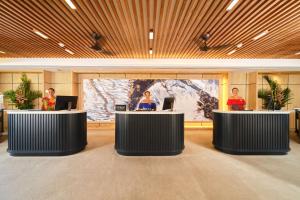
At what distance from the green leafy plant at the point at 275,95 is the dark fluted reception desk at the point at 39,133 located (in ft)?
18.0

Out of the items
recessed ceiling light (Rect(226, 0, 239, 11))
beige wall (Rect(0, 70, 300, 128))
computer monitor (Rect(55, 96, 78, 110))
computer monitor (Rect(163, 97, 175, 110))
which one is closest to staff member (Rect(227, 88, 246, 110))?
computer monitor (Rect(163, 97, 175, 110))

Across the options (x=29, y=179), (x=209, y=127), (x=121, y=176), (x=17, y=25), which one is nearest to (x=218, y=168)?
(x=121, y=176)

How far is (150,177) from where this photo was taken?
3.97 m

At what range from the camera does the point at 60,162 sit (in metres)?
4.91

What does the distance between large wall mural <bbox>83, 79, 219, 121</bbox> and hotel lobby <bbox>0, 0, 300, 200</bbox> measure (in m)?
1.88

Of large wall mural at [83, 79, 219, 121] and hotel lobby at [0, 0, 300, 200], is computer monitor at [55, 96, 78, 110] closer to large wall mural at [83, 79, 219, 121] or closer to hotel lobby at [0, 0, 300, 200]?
hotel lobby at [0, 0, 300, 200]

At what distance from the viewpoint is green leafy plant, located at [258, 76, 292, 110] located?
24.6 ft

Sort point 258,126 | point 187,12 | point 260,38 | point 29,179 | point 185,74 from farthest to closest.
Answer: point 185,74, point 260,38, point 258,126, point 187,12, point 29,179

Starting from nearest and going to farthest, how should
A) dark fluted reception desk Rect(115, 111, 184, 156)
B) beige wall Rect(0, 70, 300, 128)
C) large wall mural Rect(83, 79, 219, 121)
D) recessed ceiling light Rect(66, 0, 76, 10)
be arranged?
recessed ceiling light Rect(66, 0, 76, 10)
dark fluted reception desk Rect(115, 111, 184, 156)
beige wall Rect(0, 70, 300, 128)
large wall mural Rect(83, 79, 219, 121)

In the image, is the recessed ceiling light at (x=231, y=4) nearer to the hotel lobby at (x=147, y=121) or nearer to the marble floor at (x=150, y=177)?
the hotel lobby at (x=147, y=121)

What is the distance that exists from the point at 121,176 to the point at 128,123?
169 centimetres

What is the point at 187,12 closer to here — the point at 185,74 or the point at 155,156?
the point at 155,156

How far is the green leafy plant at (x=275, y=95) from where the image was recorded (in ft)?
24.6

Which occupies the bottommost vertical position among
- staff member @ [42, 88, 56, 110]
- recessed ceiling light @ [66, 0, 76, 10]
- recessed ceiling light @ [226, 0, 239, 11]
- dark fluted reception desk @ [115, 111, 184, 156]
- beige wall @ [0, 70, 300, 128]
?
dark fluted reception desk @ [115, 111, 184, 156]
